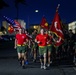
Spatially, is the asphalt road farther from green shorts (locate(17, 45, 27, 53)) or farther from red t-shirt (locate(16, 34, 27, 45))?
red t-shirt (locate(16, 34, 27, 45))

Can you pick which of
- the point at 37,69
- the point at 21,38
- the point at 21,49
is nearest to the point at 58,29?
the point at 21,38

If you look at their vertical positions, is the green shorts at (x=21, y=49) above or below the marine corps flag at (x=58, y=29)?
below

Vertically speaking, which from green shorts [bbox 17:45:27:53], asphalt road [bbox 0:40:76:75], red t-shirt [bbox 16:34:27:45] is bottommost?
asphalt road [bbox 0:40:76:75]

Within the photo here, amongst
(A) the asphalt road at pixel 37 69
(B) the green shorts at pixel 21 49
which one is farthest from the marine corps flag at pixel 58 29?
(B) the green shorts at pixel 21 49

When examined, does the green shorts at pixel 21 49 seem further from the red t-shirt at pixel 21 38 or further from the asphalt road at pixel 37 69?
the asphalt road at pixel 37 69

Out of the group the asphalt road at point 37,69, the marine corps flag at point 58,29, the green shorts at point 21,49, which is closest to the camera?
the asphalt road at point 37,69

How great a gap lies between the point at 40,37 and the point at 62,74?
9.34ft

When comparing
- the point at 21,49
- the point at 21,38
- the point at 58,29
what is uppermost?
the point at 58,29

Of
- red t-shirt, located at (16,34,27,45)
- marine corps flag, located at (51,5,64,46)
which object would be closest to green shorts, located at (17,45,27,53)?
red t-shirt, located at (16,34,27,45)

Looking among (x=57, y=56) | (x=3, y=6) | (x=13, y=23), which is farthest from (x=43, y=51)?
(x=3, y=6)

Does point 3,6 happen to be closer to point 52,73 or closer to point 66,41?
point 66,41

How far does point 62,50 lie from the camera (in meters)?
23.5

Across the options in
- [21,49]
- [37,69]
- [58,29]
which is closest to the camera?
[37,69]

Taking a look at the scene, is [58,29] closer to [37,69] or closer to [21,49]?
[21,49]
